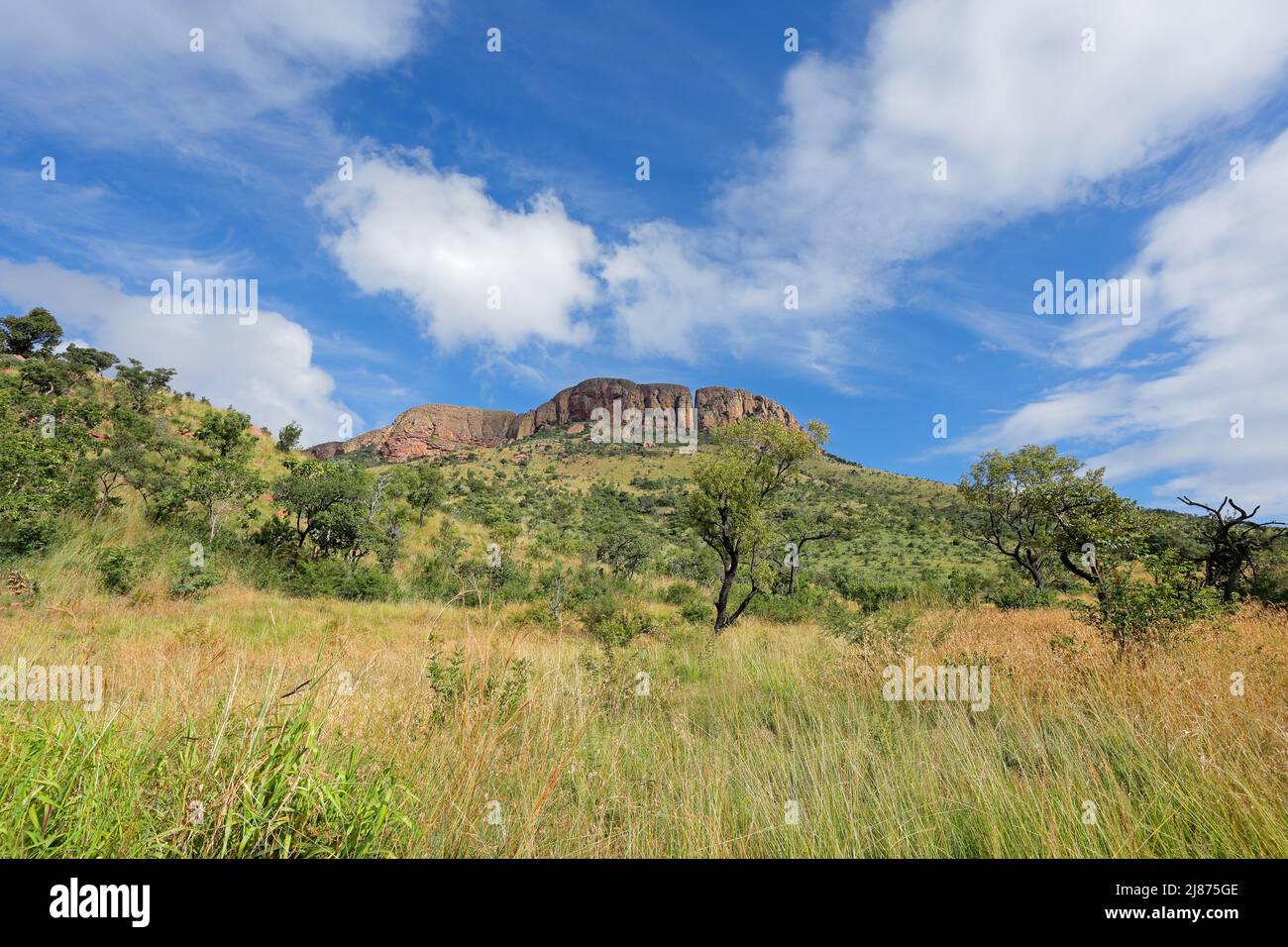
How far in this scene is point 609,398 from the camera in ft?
469

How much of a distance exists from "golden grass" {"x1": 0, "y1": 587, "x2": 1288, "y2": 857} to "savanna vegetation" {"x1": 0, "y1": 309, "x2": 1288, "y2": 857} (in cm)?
2

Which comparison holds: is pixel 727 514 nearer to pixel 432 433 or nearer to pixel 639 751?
pixel 639 751

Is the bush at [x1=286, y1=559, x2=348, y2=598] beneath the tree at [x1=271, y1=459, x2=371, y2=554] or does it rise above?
beneath

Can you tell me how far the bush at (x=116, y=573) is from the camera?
11.6 m

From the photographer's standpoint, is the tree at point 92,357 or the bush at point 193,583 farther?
the tree at point 92,357

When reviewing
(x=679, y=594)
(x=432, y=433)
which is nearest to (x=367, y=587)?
(x=679, y=594)

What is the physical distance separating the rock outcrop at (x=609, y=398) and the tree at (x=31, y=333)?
350ft

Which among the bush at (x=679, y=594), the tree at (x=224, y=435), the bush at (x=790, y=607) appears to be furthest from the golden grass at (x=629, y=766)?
the tree at (x=224, y=435)

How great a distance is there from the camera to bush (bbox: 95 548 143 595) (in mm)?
11617

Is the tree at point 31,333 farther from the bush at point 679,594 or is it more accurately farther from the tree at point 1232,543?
the tree at point 1232,543

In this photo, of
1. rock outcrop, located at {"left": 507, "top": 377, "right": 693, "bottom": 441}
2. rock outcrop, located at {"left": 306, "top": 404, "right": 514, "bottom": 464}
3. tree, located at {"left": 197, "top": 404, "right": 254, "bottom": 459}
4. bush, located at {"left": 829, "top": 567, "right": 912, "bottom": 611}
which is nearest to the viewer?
bush, located at {"left": 829, "top": 567, "right": 912, "bottom": 611}

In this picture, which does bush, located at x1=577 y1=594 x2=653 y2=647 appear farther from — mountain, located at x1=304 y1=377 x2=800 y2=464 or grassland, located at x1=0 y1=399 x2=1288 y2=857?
mountain, located at x1=304 y1=377 x2=800 y2=464

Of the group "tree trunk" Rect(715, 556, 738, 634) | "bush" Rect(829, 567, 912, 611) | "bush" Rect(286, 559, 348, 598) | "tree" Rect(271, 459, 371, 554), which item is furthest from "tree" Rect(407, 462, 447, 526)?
"bush" Rect(829, 567, 912, 611)
